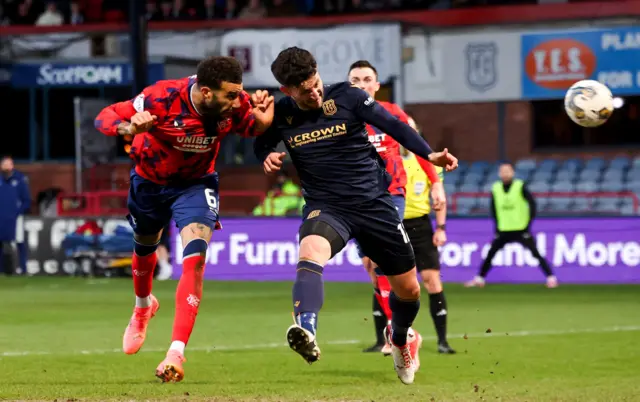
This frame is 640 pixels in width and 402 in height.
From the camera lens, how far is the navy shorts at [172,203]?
394 inches

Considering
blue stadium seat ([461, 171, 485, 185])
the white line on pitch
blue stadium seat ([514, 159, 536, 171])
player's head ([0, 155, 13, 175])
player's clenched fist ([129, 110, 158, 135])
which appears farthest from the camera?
blue stadium seat ([514, 159, 536, 171])

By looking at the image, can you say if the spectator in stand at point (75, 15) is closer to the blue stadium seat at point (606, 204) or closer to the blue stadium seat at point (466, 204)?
the blue stadium seat at point (466, 204)

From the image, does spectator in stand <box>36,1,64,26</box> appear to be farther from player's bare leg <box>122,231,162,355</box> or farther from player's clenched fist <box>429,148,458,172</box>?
player's clenched fist <box>429,148,458,172</box>

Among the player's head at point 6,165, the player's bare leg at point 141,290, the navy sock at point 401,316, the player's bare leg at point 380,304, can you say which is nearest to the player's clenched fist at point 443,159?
the navy sock at point 401,316

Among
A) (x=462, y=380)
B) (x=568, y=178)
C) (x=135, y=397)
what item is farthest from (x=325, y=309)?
(x=568, y=178)

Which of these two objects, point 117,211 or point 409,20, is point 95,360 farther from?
point 409,20

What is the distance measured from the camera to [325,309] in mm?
17531

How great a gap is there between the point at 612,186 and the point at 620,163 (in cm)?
89

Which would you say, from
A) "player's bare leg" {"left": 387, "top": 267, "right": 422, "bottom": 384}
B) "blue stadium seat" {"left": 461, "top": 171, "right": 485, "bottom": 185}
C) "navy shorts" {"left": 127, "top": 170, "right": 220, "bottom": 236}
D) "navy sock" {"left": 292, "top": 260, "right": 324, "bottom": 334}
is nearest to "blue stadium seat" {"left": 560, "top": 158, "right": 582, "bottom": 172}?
"blue stadium seat" {"left": 461, "top": 171, "right": 485, "bottom": 185}

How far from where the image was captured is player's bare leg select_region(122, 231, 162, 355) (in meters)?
10.8

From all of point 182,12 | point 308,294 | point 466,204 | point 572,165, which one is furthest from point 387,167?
point 182,12

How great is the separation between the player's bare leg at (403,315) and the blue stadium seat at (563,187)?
1754 centimetres

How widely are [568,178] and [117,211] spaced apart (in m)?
9.08

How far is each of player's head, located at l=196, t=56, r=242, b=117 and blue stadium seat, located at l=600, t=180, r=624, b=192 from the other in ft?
59.6
